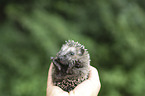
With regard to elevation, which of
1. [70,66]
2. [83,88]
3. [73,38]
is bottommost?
[83,88]

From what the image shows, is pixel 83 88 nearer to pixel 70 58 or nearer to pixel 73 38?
pixel 70 58

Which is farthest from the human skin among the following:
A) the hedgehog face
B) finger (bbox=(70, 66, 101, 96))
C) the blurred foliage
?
the blurred foliage

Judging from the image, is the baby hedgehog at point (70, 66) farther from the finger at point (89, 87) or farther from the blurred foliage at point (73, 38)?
the blurred foliage at point (73, 38)

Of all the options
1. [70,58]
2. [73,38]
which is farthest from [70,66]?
[73,38]

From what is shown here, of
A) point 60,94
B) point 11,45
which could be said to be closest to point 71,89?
point 60,94

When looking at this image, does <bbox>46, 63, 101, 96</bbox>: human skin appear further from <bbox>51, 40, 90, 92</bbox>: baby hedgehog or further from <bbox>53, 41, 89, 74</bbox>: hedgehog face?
<bbox>53, 41, 89, 74</bbox>: hedgehog face

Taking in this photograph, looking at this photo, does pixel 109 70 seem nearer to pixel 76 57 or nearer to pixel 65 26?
pixel 65 26
